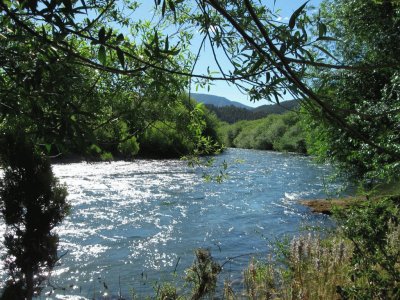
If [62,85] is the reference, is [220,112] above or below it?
above

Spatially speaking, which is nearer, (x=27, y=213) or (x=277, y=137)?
(x=27, y=213)

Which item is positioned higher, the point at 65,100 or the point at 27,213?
the point at 65,100

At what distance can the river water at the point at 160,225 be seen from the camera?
891 cm

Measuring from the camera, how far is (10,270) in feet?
20.6

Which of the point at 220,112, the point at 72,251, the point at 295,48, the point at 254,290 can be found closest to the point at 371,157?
the point at 254,290

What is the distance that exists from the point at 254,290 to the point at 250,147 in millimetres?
81583

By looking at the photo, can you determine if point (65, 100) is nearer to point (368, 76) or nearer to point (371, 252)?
point (371, 252)

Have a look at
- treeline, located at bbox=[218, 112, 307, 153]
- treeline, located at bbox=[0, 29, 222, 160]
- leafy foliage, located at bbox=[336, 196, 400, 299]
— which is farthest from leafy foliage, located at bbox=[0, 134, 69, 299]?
treeline, located at bbox=[218, 112, 307, 153]

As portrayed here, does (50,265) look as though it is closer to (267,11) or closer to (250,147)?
(267,11)

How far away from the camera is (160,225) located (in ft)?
45.0

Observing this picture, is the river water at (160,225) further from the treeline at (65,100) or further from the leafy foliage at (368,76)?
the leafy foliage at (368,76)

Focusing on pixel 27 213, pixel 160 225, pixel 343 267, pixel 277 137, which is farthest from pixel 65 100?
pixel 277 137

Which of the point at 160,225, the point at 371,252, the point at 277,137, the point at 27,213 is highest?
the point at 277,137

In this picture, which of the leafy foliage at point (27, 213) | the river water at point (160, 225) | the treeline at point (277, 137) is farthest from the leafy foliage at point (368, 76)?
the treeline at point (277, 137)
